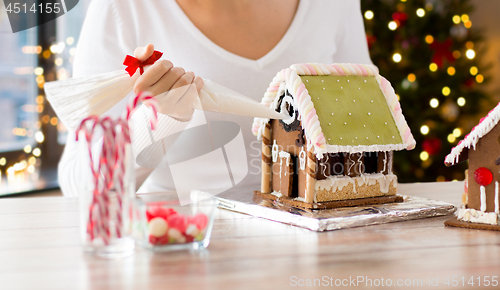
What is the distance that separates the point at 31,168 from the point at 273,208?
312 cm

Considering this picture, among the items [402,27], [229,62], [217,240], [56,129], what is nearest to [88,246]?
[217,240]

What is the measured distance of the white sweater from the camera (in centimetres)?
138

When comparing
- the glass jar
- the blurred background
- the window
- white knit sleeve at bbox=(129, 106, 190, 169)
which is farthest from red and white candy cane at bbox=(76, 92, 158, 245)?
the window

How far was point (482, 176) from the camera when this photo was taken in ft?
2.89

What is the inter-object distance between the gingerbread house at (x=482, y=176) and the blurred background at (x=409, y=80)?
A: 7.35 ft

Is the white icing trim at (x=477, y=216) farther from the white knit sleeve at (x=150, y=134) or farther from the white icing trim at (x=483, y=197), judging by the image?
the white knit sleeve at (x=150, y=134)

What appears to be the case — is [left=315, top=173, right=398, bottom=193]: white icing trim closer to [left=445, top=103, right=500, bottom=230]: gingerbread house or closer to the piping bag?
[left=445, top=103, right=500, bottom=230]: gingerbread house

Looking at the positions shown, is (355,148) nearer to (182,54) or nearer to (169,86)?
(169,86)

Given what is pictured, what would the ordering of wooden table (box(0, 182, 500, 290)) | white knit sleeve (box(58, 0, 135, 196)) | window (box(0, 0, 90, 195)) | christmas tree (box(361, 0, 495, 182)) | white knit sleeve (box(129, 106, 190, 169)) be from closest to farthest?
1. wooden table (box(0, 182, 500, 290))
2. white knit sleeve (box(129, 106, 190, 169))
3. white knit sleeve (box(58, 0, 135, 196))
4. christmas tree (box(361, 0, 495, 182))
5. window (box(0, 0, 90, 195))

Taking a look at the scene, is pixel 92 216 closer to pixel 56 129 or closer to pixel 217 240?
pixel 217 240

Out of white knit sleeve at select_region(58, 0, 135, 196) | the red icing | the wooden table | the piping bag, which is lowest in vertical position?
the wooden table

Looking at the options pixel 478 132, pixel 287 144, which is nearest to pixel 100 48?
pixel 287 144

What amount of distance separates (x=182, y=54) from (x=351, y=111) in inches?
25.8

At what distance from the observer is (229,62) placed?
4.77ft
